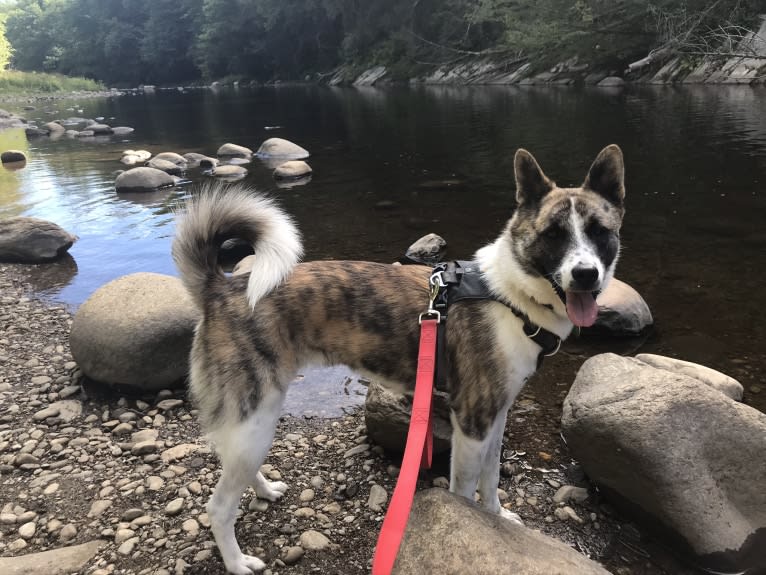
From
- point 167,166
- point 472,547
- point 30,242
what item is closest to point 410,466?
point 472,547

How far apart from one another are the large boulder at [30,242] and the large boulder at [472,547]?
31.5 ft

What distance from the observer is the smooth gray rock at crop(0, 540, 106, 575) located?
318cm

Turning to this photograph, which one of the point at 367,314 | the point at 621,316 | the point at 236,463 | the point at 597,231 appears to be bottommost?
the point at 621,316

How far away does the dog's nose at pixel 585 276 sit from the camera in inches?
117

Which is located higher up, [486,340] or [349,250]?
[486,340]

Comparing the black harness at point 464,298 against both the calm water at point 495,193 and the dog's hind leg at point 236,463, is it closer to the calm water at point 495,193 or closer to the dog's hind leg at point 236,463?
the dog's hind leg at point 236,463

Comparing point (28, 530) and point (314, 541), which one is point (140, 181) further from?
point (314, 541)

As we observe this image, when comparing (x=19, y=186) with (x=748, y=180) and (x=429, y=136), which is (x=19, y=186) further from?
(x=748, y=180)

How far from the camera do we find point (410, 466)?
249 cm

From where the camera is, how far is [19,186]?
16.9m

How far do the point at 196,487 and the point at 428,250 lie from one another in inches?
236

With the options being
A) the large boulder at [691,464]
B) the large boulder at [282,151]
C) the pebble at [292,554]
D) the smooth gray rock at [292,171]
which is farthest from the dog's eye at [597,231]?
the large boulder at [282,151]

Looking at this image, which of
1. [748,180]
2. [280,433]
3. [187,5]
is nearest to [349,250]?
[280,433]

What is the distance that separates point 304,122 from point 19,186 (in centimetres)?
1760
